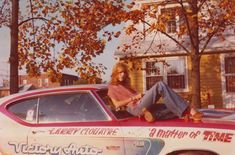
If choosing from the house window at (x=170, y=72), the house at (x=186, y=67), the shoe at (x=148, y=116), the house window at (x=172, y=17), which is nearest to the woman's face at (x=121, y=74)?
the shoe at (x=148, y=116)

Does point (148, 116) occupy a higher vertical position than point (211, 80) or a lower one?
lower

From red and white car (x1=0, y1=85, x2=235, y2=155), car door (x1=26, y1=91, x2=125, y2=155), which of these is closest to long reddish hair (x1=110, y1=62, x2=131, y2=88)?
red and white car (x1=0, y1=85, x2=235, y2=155)

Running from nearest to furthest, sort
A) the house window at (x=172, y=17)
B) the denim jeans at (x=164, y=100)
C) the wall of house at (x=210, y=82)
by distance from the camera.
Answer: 1. the denim jeans at (x=164, y=100)
2. the house window at (x=172, y=17)
3. the wall of house at (x=210, y=82)

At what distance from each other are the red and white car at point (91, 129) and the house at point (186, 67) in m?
14.0

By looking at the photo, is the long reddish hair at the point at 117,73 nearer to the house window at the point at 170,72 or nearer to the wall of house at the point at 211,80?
the wall of house at the point at 211,80

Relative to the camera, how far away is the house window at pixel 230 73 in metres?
21.2

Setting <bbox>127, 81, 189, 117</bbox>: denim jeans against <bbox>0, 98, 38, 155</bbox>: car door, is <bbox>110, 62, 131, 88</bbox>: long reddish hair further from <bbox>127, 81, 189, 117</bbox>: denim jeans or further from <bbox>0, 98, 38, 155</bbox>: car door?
<bbox>0, 98, 38, 155</bbox>: car door

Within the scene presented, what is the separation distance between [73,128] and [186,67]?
16.7m

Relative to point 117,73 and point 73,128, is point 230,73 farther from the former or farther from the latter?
point 73,128

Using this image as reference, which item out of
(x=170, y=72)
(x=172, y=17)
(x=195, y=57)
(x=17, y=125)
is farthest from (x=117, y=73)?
(x=170, y=72)

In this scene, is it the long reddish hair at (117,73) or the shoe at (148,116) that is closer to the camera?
the shoe at (148,116)

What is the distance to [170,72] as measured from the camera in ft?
73.3

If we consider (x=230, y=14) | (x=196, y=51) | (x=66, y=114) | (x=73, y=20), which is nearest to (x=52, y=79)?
(x=73, y=20)

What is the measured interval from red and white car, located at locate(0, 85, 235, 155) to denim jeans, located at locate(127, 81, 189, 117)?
0.13m
